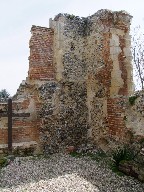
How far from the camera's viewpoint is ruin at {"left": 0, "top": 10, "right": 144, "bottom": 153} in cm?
901

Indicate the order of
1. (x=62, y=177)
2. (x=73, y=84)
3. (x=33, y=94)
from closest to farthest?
(x=62, y=177), (x=33, y=94), (x=73, y=84)

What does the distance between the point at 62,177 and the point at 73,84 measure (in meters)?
3.69

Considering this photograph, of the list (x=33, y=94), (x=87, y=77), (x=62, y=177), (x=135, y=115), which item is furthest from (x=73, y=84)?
(x=62, y=177)

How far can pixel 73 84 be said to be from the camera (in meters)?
9.54

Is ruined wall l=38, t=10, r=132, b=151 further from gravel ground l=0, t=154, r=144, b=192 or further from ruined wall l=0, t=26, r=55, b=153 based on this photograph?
gravel ground l=0, t=154, r=144, b=192

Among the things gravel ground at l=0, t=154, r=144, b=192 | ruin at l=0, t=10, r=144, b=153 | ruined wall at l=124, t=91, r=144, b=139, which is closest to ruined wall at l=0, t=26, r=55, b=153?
ruin at l=0, t=10, r=144, b=153

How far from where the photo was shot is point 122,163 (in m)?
7.20

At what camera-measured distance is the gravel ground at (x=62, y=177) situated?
591cm

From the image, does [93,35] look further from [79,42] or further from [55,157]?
[55,157]

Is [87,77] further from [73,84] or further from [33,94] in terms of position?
[33,94]

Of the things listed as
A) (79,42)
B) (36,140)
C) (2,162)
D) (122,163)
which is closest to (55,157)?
(36,140)

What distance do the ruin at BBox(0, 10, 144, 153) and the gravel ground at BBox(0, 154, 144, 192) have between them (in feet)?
4.06

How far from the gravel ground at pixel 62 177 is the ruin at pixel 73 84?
4.06 ft

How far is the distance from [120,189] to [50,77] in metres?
4.29
